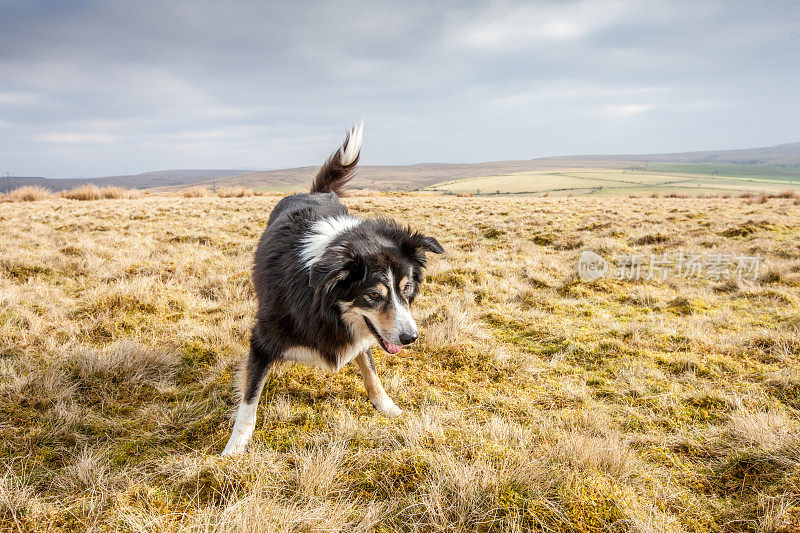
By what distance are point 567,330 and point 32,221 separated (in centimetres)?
1416

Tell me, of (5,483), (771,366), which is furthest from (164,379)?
(771,366)

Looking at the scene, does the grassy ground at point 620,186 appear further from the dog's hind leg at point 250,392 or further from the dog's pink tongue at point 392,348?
the dog's hind leg at point 250,392

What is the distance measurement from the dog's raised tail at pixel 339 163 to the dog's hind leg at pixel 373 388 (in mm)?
3087

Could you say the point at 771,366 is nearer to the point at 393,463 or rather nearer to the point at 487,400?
the point at 487,400

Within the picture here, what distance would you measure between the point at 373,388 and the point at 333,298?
1004 millimetres

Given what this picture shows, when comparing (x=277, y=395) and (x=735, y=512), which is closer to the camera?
(x=735, y=512)

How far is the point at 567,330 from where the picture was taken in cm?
499

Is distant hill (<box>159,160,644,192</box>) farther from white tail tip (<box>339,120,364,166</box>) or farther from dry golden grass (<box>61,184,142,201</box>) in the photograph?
dry golden grass (<box>61,184,142,201</box>)

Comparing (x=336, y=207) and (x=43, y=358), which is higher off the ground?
(x=336, y=207)

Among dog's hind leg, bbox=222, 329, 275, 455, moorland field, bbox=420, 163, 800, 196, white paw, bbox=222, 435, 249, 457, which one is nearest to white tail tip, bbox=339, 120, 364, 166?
dog's hind leg, bbox=222, 329, 275, 455

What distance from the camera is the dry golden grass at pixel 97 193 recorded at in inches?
745

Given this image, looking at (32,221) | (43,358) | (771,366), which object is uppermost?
(32,221)

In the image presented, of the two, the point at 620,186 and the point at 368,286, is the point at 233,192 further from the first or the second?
the point at 620,186

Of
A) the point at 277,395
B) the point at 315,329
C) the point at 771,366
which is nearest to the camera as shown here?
the point at 315,329
